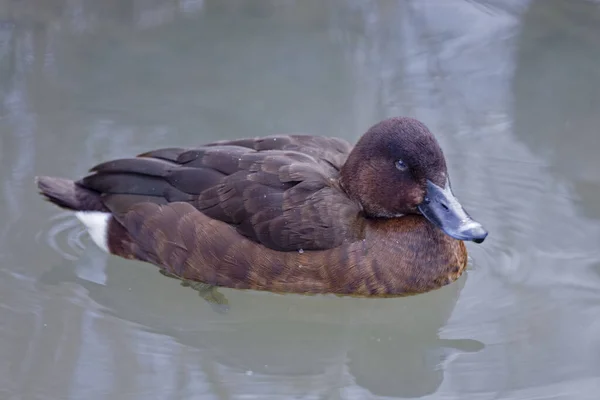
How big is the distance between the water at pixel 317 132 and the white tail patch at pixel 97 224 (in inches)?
4.5

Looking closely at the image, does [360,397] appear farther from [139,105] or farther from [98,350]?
[139,105]

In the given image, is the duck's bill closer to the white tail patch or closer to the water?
the water

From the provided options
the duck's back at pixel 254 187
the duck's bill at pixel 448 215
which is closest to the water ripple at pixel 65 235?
the duck's back at pixel 254 187

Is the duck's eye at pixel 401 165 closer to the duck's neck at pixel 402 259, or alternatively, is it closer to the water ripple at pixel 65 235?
the duck's neck at pixel 402 259

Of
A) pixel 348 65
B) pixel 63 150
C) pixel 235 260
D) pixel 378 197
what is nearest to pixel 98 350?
pixel 235 260

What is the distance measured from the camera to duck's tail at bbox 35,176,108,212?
4574 mm

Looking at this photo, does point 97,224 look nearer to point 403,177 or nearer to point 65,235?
point 65,235

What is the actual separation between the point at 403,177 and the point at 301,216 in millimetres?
559

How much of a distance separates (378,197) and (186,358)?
48.5 inches

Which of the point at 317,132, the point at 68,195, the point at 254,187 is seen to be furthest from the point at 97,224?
the point at 317,132

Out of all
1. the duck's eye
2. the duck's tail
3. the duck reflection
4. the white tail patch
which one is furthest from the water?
the duck's eye

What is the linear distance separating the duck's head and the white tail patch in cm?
127

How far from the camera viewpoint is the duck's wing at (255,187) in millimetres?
4109

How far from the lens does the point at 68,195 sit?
4605 mm
